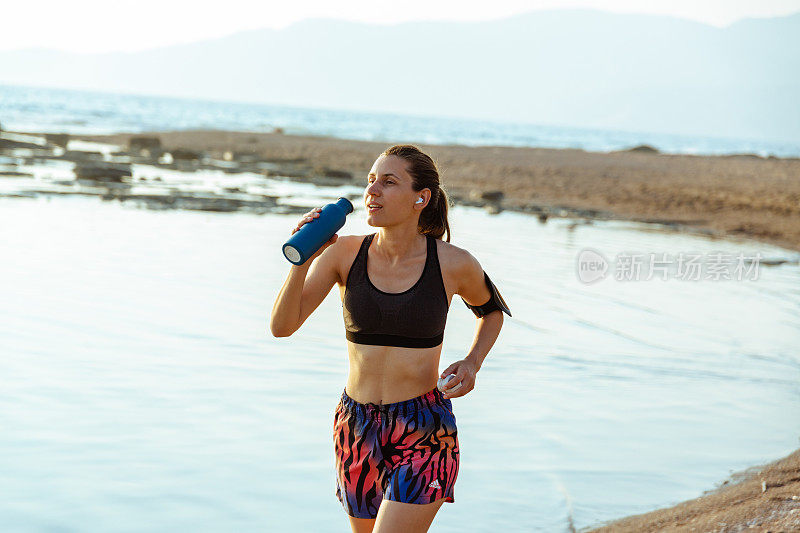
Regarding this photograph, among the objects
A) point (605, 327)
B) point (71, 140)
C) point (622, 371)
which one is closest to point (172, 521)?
point (622, 371)

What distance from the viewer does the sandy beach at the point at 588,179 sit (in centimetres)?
2238

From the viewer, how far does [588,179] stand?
92.3 feet

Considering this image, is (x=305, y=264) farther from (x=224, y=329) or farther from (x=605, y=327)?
(x=605, y=327)

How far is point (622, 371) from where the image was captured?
27.7ft

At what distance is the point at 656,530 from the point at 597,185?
2271 centimetres

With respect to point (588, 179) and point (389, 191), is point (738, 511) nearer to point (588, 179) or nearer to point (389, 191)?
point (389, 191)

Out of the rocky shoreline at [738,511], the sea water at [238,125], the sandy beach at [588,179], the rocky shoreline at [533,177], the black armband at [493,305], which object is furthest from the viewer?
the sea water at [238,125]

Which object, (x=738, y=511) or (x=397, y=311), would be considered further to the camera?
(x=738, y=511)

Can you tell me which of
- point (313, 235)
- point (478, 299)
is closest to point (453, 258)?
point (478, 299)

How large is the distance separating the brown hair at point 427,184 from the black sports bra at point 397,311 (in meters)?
0.21

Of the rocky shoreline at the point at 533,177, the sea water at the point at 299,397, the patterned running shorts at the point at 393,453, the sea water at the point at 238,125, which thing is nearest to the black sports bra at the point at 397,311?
the patterned running shorts at the point at 393,453

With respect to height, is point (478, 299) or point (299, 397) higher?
point (478, 299)

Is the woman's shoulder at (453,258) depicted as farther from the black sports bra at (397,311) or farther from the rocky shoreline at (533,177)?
the rocky shoreline at (533,177)

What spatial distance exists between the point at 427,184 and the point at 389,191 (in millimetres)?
187
